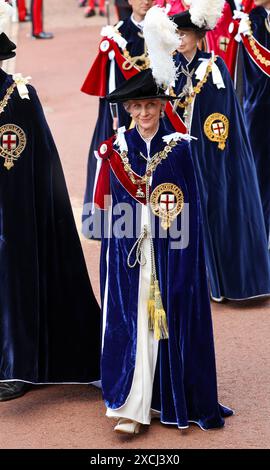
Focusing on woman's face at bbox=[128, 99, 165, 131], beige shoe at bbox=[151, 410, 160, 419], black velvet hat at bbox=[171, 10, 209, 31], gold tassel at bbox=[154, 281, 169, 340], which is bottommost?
beige shoe at bbox=[151, 410, 160, 419]

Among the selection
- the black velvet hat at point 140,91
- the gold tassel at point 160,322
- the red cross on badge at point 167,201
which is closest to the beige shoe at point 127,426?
the gold tassel at point 160,322

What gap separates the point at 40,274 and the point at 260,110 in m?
3.31

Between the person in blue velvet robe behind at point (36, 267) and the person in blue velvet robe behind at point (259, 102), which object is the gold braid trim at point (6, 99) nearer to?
the person in blue velvet robe behind at point (36, 267)

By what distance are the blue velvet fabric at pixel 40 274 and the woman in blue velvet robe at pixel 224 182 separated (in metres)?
1.80

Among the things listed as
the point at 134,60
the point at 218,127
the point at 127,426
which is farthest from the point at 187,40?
the point at 127,426

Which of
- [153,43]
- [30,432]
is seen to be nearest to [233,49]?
[153,43]

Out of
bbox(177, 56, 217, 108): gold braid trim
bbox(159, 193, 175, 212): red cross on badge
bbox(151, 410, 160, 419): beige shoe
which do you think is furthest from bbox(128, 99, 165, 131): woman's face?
bbox(177, 56, 217, 108): gold braid trim

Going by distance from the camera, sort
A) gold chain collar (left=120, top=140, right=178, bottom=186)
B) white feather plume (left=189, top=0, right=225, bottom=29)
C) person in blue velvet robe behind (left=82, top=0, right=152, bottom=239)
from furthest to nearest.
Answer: person in blue velvet robe behind (left=82, top=0, right=152, bottom=239) → white feather plume (left=189, top=0, right=225, bottom=29) → gold chain collar (left=120, top=140, right=178, bottom=186)

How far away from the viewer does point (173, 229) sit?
625cm

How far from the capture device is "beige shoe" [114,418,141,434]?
6230mm

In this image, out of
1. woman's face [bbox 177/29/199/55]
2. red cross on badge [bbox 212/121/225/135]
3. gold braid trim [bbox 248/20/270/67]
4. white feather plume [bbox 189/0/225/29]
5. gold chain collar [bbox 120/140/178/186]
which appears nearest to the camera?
gold chain collar [bbox 120/140/178/186]

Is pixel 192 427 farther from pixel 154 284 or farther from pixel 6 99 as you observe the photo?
pixel 6 99

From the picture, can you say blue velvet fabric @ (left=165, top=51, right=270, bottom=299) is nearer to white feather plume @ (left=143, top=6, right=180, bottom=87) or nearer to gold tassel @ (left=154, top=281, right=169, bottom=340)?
white feather plume @ (left=143, top=6, right=180, bottom=87)

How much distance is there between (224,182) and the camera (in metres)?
8.57
